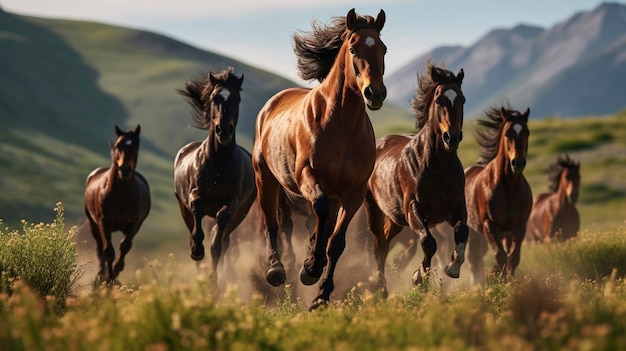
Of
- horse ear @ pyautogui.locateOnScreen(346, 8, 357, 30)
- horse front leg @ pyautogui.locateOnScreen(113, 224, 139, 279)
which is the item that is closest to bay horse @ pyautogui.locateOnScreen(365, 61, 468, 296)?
horse ear @ pyautogui.locateOnScreen(346, 8, 357, 30)

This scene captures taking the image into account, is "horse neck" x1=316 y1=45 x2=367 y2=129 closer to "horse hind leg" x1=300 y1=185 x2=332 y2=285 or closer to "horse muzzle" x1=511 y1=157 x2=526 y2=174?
"horse hind leg" x1=300 y1=185 x2=332 y2=285

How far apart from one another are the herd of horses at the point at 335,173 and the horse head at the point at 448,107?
0.02m

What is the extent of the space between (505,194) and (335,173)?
6.18 metres

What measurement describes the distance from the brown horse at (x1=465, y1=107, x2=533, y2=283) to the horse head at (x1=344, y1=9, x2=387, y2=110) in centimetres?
551

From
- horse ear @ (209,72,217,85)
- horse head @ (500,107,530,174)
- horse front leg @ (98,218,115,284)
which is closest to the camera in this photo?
horse ear @ (209,72,217,85)

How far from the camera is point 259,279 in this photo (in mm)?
14273

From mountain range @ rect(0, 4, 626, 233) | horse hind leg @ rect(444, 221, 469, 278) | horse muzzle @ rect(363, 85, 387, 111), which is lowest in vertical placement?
mountain range @ rect(0, 4, 626, 233)

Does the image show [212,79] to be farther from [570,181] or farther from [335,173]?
[570,181]

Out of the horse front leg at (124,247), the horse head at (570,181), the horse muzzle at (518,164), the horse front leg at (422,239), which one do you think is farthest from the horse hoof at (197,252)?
the horse head at (570,181)

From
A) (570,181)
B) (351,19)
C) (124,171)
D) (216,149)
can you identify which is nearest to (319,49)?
(351,19)

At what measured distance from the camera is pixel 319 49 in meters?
10.7

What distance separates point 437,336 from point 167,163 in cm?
12544

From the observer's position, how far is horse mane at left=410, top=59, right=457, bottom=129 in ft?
39.9

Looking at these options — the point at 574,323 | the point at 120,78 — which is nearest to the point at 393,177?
the point at 574,323
